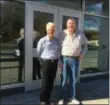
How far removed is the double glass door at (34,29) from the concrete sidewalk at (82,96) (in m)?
0.38

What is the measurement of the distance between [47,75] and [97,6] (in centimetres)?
387

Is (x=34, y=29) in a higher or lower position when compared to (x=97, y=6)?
lower

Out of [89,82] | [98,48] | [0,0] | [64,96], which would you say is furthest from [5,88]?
[98,48]

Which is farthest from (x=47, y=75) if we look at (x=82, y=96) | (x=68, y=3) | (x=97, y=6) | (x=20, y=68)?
(x=97, y=6)

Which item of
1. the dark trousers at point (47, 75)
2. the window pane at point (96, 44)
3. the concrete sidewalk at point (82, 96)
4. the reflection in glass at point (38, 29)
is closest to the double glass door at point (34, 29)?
the reflection in glass at point (38, 29)

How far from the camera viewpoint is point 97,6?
25.9ft

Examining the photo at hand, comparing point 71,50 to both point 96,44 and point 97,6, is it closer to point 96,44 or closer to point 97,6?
point 96,44

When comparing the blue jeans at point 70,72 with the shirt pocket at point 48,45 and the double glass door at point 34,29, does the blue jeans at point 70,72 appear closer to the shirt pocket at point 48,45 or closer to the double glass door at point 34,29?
the shirt pocket at point 48,45

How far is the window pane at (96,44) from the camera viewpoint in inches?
300

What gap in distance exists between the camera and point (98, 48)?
8141 mm

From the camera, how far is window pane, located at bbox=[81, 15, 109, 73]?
7.62m

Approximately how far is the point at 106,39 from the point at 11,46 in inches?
149

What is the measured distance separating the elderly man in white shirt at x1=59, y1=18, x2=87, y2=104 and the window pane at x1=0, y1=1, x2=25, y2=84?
1.37 meters

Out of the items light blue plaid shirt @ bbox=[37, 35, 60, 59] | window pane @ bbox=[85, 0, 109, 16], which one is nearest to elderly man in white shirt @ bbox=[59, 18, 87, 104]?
light blue plaid shirt @ bbox=[37, 35, 60, 59]
